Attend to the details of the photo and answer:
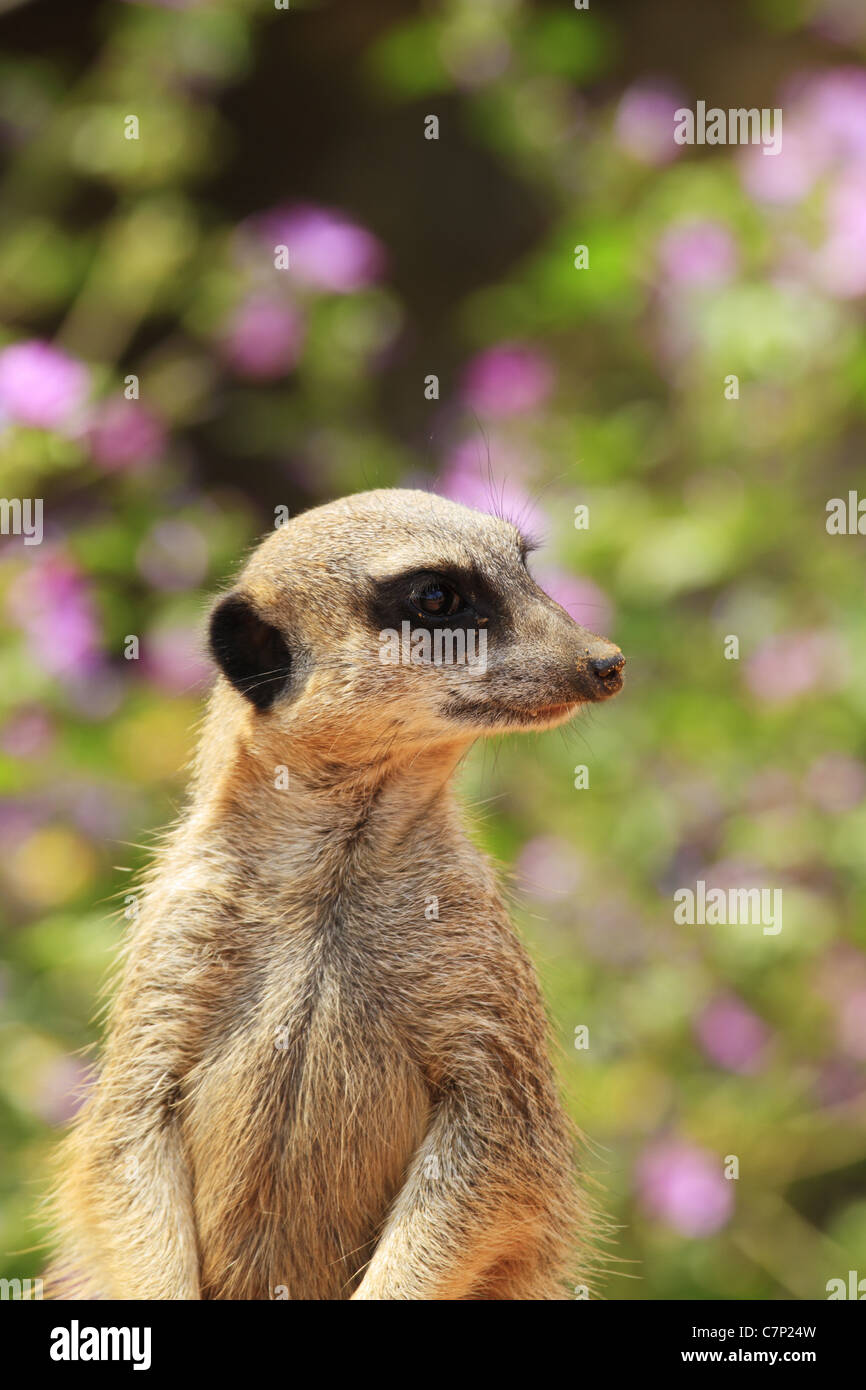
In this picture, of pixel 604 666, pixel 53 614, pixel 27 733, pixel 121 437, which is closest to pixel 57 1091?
pixel 27 733

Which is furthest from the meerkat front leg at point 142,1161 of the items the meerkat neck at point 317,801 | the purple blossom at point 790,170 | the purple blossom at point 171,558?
the purple blossom at point 790,170

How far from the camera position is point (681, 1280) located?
3.80 m

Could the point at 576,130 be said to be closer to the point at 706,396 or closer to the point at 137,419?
the point at 706,396

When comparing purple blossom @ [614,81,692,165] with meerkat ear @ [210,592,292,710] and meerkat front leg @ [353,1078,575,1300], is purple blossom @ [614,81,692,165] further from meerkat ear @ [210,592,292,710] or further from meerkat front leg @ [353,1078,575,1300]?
meerkat front leg @ [353,1078,575,1300]

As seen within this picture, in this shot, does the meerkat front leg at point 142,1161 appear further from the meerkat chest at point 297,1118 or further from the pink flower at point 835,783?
the pink flower at point 835,783

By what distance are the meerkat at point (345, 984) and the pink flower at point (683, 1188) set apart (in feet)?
4.64

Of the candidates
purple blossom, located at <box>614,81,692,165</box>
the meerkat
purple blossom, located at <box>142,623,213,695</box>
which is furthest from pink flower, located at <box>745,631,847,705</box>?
the meerkat

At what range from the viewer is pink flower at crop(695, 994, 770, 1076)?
3.90m

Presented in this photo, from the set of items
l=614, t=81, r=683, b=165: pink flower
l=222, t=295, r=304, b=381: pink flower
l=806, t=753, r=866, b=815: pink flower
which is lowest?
l=806, t=753, r=866, b=815: pink flower

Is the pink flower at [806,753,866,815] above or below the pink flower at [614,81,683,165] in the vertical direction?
below

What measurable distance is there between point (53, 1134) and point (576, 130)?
3653 mm

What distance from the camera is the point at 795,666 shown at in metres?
4.01

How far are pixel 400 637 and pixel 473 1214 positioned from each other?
2.94 feet

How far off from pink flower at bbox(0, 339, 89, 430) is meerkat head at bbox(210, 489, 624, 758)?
1.16m
